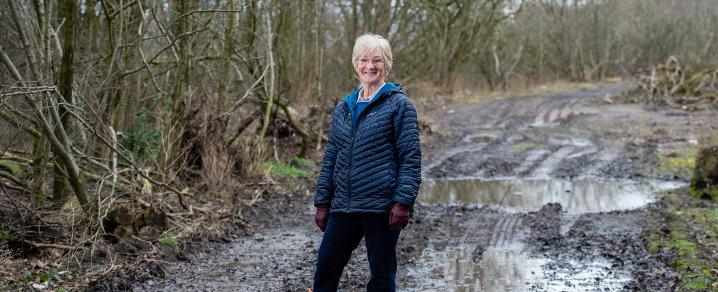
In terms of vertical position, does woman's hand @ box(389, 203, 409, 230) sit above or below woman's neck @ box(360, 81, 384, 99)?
below

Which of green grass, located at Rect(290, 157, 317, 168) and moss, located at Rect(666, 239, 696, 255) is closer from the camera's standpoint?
moss, located at Rect(666, 239, 696, 255)

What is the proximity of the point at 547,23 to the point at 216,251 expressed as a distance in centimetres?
3531

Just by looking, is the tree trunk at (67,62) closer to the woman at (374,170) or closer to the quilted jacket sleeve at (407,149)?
the woman at (374,170)

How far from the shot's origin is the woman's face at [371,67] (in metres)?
4.25

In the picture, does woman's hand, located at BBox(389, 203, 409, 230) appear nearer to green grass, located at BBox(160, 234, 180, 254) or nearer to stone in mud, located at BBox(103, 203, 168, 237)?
green grass, located at BBox(160, 234, 180, 254)

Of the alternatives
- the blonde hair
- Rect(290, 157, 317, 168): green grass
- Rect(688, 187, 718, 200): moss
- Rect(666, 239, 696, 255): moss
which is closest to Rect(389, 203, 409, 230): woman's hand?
the blonde hair

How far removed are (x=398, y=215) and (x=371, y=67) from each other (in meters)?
0.83

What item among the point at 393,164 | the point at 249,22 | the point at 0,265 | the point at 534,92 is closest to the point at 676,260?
the point at 393,164

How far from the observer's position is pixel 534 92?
33.2m

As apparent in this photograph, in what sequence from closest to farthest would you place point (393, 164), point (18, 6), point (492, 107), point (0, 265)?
point (393, 164), point (0, 265), point (18, 6), point (492, 107)

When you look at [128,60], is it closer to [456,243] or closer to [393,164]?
[456,243]

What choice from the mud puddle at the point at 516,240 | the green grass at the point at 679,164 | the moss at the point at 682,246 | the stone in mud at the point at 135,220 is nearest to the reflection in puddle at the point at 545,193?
the mud puddle at the point at 516,240

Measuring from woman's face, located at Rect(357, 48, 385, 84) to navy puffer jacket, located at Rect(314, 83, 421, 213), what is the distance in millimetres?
80

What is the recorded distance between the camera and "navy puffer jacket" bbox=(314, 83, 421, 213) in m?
4.21
